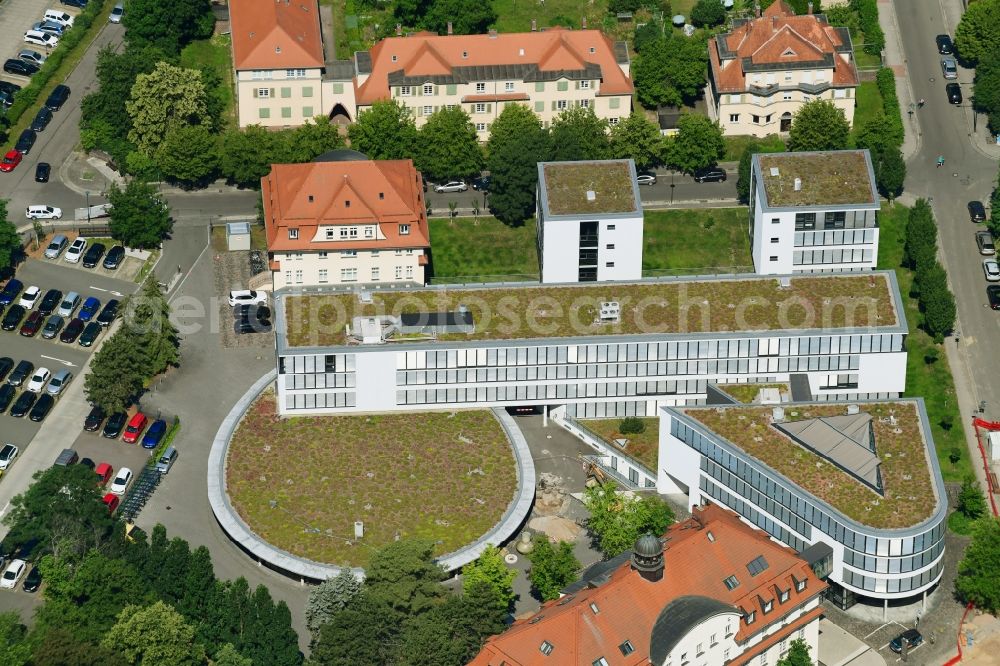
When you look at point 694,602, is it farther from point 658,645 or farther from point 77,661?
point 77,661

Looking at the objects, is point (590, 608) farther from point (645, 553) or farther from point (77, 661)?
point (77, 661)

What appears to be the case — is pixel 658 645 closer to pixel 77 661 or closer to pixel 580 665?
pixel 580 665

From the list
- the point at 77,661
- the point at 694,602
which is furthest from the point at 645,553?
the point at 77,661

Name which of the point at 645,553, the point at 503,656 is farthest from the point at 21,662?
the point at 645,553

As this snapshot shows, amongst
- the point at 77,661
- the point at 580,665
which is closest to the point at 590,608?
the point at 580,665

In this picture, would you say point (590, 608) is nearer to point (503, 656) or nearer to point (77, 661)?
point (503, 656)
